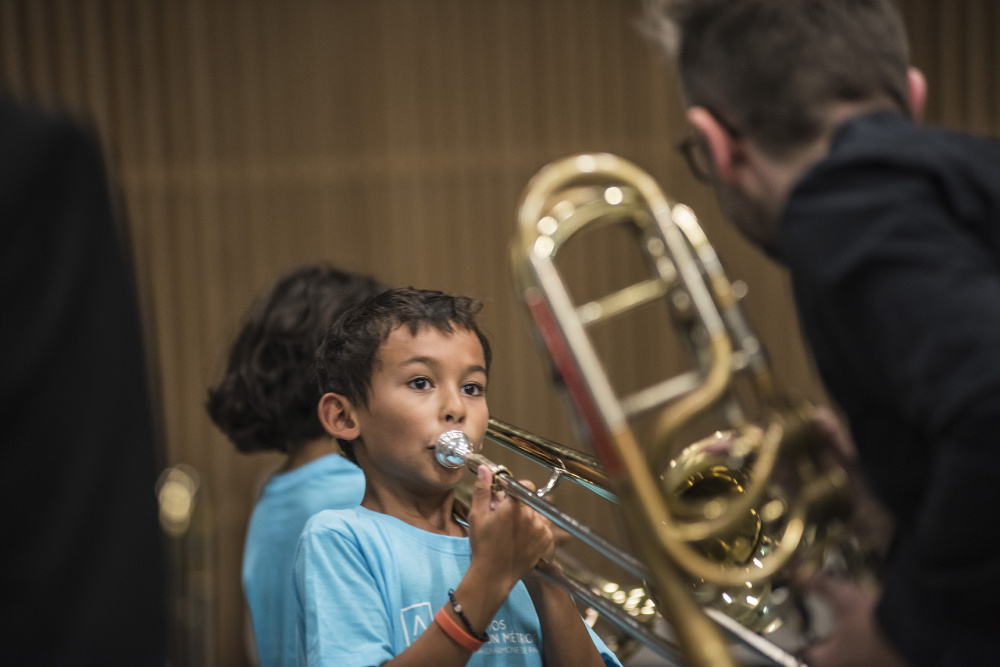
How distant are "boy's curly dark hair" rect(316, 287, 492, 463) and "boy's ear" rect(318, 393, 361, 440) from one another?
1 centimetres

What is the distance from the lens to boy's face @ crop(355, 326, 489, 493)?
1126mm

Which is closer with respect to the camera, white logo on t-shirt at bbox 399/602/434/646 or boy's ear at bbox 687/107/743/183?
boy's ear at bbox 687/107/743/183

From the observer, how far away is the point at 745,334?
2.62 ft

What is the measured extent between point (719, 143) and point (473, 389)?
1.69 feet

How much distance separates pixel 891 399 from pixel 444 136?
9.95 ft

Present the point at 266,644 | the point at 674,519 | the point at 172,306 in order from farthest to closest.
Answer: the point at 172,306 < the point at 266,644 < the point at 674,519

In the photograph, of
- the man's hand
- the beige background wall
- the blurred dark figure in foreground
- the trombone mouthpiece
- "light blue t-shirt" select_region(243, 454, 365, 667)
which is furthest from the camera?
the beige background wall

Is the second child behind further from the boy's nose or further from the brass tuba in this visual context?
the brass tuba

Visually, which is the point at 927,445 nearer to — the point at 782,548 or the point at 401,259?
the point at 782,548

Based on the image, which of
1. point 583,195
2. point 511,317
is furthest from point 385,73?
point 583,195

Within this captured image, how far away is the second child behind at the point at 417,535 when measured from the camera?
1020 millimetres

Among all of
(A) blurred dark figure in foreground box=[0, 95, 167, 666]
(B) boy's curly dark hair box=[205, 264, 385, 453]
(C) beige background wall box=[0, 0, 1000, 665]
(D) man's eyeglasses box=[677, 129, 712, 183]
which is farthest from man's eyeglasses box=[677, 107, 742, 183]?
(C) beige background wall box=[0, 0, 1000, 665]

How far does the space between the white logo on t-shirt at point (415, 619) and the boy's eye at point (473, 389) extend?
0.27m

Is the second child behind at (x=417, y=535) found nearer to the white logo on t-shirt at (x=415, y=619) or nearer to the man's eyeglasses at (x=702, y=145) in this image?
the white logo on t-shirt at (x=415, y=619)
